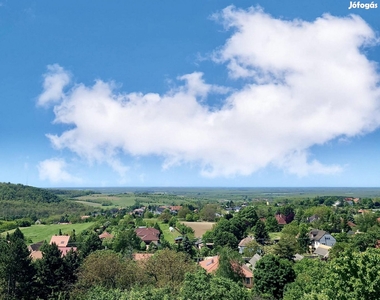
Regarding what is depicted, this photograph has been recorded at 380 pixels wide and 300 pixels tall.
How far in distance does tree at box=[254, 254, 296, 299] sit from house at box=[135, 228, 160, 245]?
31344mm

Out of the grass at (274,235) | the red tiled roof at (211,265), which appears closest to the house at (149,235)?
the grass at (274,235)

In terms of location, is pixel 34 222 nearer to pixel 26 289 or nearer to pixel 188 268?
pixel 26 289

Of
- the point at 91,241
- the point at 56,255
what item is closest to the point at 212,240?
the point at 91,241

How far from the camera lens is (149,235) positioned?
2378 inches

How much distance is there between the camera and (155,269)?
24.4m

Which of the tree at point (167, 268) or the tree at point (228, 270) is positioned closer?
the tree at point (167, 268)

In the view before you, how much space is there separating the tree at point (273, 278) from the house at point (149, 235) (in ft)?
103

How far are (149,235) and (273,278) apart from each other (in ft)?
118

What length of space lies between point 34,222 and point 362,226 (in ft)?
240

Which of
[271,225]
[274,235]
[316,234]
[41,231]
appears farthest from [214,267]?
[41,231]

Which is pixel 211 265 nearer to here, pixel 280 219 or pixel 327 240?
pixel 327 240

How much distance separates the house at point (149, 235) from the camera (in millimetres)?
57875

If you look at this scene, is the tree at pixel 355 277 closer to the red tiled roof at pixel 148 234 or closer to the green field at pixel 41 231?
the red tiled roof at pixel 148 234

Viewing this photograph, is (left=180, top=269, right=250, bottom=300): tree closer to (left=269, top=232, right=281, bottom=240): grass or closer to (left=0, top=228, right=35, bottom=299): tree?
(left=0, top=228, right=35, bottom=299): tree
